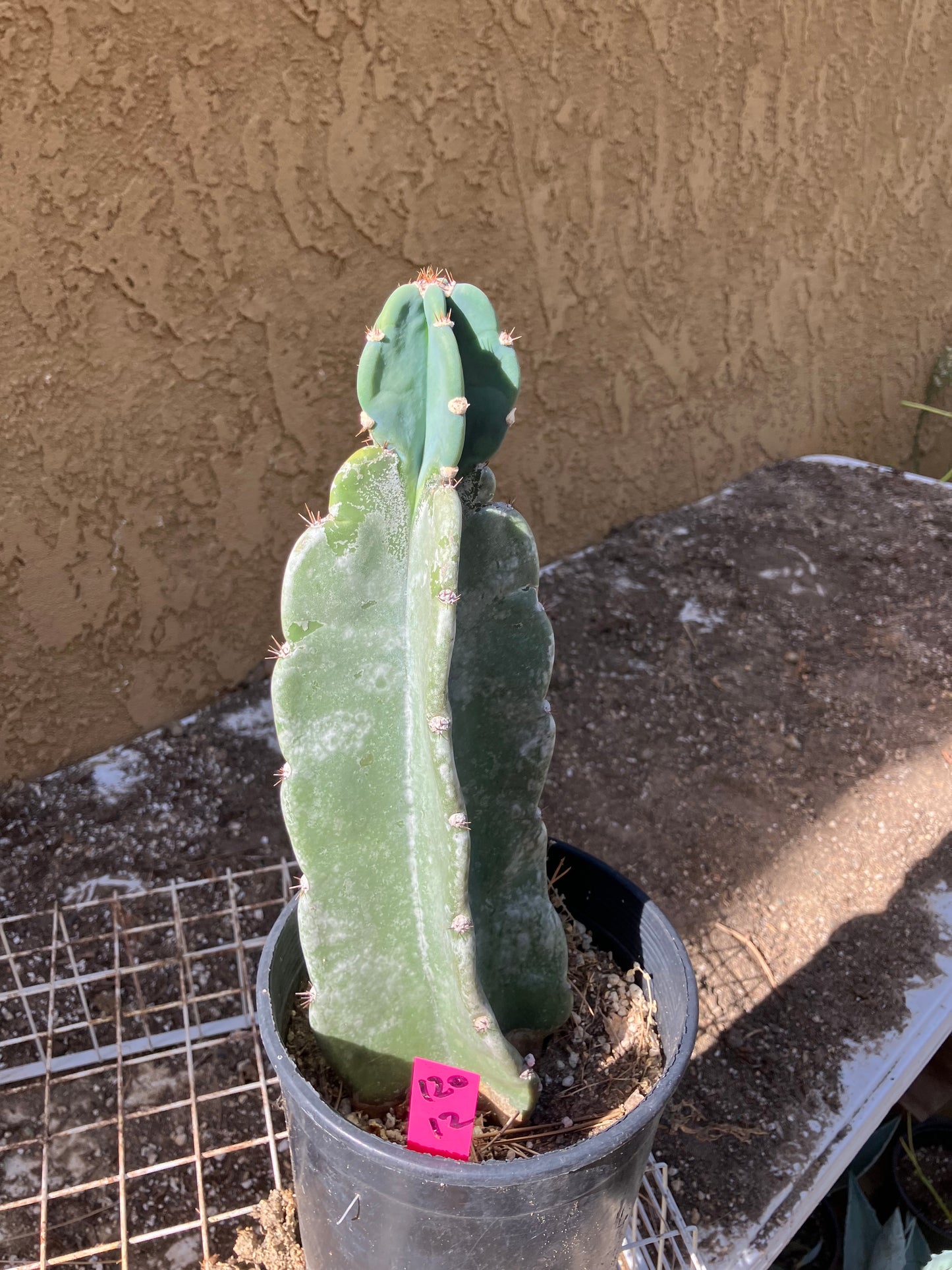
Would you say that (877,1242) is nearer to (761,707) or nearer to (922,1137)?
(922,1137)

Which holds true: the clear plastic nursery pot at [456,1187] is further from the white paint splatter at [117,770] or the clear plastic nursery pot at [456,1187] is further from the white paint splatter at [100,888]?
the white paint splatter at [117,770]

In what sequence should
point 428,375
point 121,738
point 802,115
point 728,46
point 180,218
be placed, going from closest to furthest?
point 428,375 < point 180,218 < point 121,738 < point 728,46 < point 802,115

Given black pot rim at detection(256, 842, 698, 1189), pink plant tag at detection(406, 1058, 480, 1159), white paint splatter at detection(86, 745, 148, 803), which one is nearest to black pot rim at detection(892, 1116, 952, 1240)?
black pot rim at detection(256, 842, 698, 1189)

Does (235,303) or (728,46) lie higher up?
(728,46)

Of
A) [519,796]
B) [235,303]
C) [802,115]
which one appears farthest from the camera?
[802,115]

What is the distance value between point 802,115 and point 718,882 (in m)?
2.23

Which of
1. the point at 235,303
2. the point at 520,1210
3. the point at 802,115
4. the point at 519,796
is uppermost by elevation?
the point at 802,115

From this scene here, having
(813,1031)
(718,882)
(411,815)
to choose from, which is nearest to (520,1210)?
(411,815)

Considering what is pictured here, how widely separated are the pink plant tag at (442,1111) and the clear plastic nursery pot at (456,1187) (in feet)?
0.17

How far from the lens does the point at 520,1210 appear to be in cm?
86

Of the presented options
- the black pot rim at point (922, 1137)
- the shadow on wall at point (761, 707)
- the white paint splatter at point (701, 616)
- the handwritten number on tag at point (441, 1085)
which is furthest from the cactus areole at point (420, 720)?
the white paint splatter at point (701, 616)

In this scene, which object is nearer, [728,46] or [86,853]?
[86,853]

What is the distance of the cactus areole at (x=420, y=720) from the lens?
0.81 m

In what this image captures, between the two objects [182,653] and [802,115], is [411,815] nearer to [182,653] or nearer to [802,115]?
[182,653]
